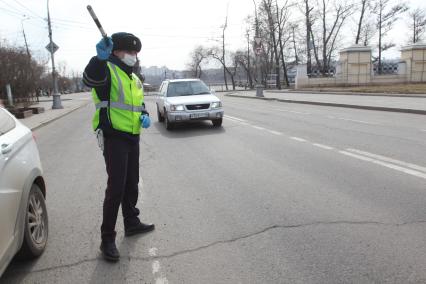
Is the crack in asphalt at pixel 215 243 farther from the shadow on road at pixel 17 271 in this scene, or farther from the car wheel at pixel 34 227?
the car wheel at pixel 34 227

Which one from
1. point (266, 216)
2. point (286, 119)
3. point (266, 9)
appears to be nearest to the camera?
point (266, 216)

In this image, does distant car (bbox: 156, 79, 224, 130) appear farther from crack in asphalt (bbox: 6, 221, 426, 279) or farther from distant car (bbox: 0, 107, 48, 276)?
crack in asphalt (bbox: 6, 221, 426, 279)

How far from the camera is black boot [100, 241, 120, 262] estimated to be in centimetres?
386

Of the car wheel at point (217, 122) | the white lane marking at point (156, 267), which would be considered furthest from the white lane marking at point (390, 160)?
the car wheel at point (217, 122)

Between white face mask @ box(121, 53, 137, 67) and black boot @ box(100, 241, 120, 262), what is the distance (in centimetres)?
→ 166

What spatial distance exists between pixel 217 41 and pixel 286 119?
5880cm

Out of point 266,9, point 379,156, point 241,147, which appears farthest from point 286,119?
point 266,9

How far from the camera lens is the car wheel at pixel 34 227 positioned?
12.3ft

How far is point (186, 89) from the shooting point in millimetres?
14445

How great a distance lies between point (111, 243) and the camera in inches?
157

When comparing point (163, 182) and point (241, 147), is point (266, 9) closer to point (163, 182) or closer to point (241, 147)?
point (241, 147)

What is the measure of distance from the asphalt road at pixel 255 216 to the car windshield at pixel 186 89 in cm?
495

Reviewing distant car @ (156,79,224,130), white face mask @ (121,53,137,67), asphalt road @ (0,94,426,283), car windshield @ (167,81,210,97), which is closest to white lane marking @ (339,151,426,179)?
asphalt road @ (0,94,426,283)

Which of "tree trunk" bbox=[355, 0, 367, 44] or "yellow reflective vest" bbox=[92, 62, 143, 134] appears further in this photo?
"tree trunk" bbox=[355, 0, 367, 44]
